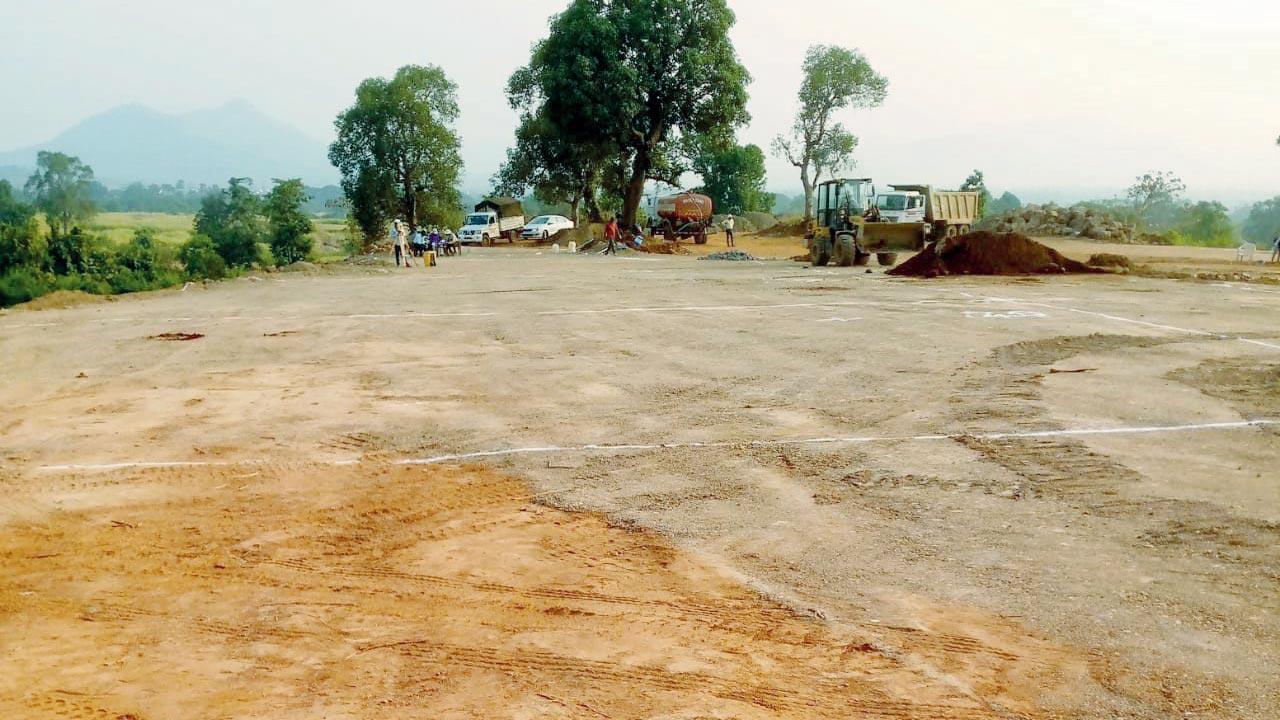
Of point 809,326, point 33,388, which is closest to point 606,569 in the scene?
point 33,388

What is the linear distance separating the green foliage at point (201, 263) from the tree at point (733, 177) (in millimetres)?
59497

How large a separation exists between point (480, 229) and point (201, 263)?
27339 millimetres

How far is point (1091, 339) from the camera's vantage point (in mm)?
12398

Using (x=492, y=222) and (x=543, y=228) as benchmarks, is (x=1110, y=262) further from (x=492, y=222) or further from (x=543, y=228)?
(x=492, y=222)

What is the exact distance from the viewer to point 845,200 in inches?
1039

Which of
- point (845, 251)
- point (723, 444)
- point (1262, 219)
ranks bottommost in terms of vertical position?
point (723, 444)

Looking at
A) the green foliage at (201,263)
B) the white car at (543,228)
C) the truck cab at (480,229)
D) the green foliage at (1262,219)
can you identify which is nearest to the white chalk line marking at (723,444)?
the green foliage at (201,263)

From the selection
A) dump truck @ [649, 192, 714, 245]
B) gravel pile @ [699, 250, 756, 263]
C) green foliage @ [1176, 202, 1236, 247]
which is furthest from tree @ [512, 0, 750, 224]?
green foliage @ [1176, 202, 1236, 247]

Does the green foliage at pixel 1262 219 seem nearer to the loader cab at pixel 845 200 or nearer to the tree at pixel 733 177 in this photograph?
the tree at pixel 733 177

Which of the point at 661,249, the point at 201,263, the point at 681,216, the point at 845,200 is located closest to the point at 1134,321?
the point at 845,200

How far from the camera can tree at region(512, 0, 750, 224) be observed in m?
40.4

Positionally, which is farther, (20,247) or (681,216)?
(681,216)

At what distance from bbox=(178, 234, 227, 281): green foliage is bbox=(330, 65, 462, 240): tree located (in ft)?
88.8

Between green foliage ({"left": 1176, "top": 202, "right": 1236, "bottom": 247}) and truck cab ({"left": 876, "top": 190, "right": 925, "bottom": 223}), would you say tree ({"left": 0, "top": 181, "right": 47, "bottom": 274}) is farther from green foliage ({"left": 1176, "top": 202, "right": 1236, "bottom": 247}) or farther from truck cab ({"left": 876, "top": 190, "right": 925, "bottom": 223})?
green foliage ({"left": 1176, "top": 202, "right": 1236, "bottom": 247})
